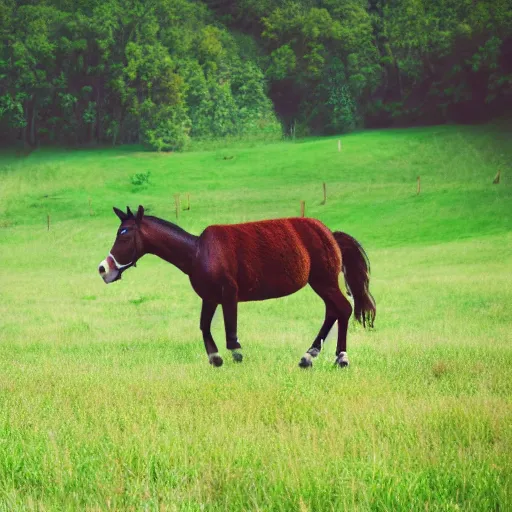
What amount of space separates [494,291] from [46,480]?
15.8 metres

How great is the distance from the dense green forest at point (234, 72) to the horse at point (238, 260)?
7021 cm

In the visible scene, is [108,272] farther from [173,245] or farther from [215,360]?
[215,360]

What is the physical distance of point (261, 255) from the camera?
26.6ft

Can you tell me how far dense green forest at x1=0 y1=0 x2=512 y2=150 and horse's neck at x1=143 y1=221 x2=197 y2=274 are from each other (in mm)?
70212

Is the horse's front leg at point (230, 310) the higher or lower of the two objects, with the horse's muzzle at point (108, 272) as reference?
lower

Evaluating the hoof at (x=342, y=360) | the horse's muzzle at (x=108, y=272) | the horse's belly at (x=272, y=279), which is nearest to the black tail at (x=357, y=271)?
the hoof at (x=342, y=360)

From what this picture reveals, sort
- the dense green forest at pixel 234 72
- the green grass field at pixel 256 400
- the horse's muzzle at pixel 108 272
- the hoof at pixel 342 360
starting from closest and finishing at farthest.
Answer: the green grass field at pixel 256 400 → the horse's muzzle at pixel 108 272 → the hoof at pixel 342 360 → the dense green forest at pixel 234 72

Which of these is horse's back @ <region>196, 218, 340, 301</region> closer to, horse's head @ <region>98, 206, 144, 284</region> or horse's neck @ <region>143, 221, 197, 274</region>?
horse's neck @ <region>143, 221, 197, 274</region>

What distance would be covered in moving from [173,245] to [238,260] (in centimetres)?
73

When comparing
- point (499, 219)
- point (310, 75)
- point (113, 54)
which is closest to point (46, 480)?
point (499, 219)

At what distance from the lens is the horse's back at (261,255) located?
8016mm

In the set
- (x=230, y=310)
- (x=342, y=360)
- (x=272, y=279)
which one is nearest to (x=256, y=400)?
(x=230, y=310)

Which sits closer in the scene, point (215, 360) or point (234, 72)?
point (215, 360)

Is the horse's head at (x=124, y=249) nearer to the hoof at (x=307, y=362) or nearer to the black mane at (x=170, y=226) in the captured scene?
the black mane at (x=170, y=226)
